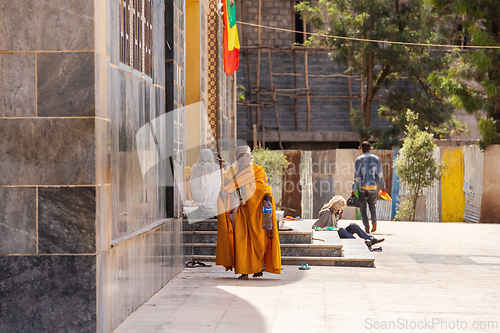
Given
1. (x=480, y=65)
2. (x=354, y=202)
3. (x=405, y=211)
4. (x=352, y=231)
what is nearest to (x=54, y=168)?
(x=352, y=231)

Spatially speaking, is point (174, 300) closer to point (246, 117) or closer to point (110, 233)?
point (110, 233)

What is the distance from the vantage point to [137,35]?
21.1 feet

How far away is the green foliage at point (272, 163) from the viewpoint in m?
16.6

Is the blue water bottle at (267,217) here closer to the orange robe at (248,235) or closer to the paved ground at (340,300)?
the orange robe at (248,235)

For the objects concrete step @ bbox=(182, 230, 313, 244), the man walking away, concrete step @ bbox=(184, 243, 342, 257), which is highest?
the man walking away

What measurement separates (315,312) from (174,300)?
1.34 metres

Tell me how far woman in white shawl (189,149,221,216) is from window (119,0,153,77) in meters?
2.80

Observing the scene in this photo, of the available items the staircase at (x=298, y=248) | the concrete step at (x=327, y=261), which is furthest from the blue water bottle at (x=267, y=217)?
the concrete step at (x=327, y=261)

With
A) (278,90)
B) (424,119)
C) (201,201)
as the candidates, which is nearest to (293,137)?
(278,90)

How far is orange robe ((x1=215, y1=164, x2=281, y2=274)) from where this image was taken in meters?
7.56

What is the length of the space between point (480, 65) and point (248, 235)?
32.2 ft

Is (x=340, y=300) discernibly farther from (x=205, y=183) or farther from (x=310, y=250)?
(x=205, y=183)

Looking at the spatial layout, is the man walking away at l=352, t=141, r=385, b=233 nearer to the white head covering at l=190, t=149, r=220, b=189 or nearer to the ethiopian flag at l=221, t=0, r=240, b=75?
the ethiopian flag at l=221, t=0, r=240, b=75

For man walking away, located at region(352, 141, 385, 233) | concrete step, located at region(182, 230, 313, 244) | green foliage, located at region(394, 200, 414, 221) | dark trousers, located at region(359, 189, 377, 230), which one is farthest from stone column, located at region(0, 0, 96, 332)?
green foliage, located at region(394, 200, 414, 221)
